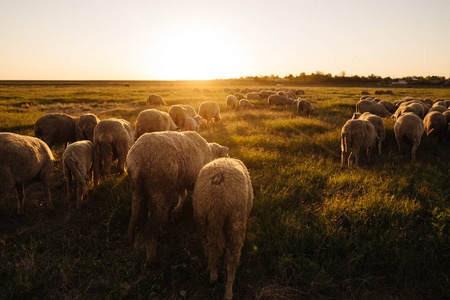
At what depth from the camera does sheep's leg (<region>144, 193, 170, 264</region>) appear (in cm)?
310

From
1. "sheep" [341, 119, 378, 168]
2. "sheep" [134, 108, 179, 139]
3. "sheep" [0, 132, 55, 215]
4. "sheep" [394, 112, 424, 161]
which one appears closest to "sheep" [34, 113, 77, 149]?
"sheep" [134, 108, 179, 139]

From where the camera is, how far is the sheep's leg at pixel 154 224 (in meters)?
3.10

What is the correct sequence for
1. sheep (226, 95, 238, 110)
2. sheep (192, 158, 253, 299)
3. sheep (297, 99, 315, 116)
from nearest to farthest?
1. sheep (192, 158, 253, 299)
2. sheep (297, 99, 315, 116)
3. sheep (226, 95, 238, 110)

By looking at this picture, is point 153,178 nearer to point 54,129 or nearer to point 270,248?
point 270,248

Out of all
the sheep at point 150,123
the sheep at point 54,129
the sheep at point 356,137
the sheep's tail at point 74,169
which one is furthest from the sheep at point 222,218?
the sheep at point 54,129

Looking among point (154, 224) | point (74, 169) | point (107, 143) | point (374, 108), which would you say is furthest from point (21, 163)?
point (374, 108)

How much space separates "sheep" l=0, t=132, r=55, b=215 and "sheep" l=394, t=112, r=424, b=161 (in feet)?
36.0

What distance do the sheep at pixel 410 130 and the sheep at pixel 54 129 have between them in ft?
40.4

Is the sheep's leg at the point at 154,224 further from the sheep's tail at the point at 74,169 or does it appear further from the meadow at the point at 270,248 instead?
the sheep's tail at the point at 74,169

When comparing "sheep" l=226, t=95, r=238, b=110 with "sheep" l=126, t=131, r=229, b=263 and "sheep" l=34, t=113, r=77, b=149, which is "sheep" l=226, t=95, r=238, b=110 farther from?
"sheep" l=126, t=131, r=229, b=263

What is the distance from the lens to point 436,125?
8.60 metres

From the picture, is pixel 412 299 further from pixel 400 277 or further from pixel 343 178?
pixel 343 178

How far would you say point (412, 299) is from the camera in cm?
266

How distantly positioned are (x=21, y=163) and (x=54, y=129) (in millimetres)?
3882
